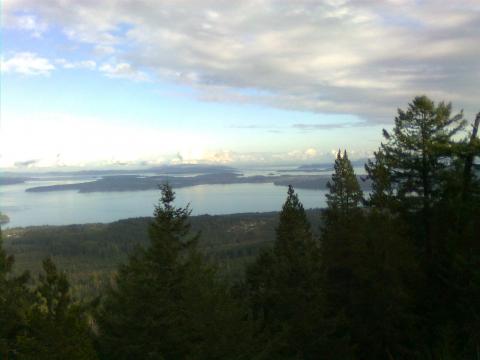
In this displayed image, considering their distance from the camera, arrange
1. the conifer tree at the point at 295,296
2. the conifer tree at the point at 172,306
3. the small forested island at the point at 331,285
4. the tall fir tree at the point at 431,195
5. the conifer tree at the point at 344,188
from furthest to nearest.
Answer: the conifer tree at the point at 344,188 → the tall fir tree at the point at 431,195 → the conifer tree at the point at 295,296 → the small forested island at the point at 331,285 → the conifer tree at the point at 172,306

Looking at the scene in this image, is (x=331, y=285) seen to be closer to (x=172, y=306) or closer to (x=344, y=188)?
(x=344, y=188)

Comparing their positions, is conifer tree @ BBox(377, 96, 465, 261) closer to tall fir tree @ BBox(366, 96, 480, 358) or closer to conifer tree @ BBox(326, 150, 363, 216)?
tall fir tree @ BBox(366, 96, 480, 358)

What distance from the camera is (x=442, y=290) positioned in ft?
67.5

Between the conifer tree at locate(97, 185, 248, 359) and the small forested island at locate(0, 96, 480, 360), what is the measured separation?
0.05 m

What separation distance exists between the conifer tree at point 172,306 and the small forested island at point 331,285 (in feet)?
0.17

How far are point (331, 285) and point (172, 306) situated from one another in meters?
10.5

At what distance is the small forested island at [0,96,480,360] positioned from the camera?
14.8 metres

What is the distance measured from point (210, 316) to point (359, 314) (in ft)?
32.0

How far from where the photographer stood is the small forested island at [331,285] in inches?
581

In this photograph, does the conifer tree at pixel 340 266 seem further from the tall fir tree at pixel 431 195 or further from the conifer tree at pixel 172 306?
the conifer tree at pixel 172 306

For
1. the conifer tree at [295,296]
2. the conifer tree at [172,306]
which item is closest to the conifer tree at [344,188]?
the conifer tree at [295,296]

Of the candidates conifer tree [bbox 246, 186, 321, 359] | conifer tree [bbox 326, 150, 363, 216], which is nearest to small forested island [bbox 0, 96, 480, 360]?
conifer tree [bbox 246, 186, 321, 359]

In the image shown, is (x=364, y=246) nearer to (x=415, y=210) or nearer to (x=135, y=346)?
(x=415, y=210)

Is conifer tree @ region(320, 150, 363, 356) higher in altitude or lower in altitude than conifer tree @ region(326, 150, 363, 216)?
lower
